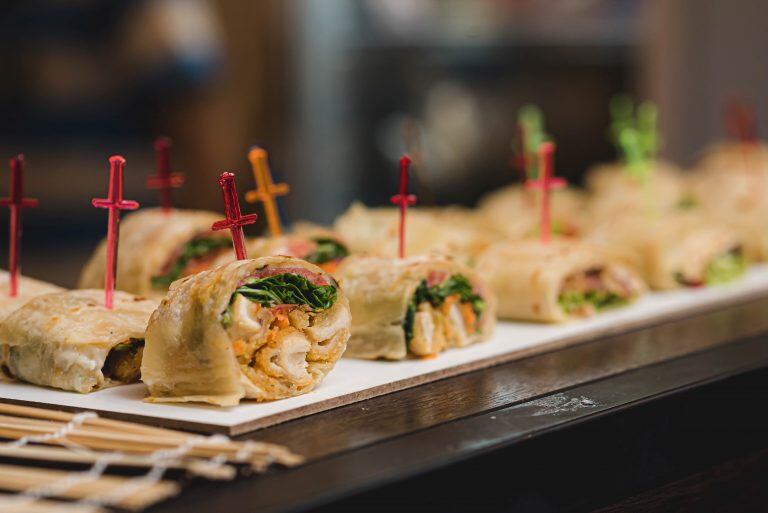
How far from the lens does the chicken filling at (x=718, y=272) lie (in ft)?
15.3

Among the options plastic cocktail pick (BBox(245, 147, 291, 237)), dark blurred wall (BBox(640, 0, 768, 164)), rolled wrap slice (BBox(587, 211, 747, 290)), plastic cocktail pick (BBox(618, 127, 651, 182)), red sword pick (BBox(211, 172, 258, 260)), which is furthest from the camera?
dark blurred wall (BBox(640, 0, 768, 164))

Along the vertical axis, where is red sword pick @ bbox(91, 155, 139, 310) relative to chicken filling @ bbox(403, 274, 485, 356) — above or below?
above

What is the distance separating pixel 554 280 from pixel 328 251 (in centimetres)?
85

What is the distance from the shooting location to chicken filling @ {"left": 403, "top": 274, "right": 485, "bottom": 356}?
330 centimetres

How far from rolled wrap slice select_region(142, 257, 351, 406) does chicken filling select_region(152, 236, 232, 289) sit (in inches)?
50.5

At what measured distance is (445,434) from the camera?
97.7 inches

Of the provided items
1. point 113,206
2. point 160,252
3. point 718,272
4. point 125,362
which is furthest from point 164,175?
point 718,272

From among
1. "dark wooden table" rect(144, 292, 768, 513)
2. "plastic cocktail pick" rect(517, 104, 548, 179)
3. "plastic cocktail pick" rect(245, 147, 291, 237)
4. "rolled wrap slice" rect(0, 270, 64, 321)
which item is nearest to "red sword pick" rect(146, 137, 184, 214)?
"plastic cocktail pick" rect(245, 147, 291, 237)

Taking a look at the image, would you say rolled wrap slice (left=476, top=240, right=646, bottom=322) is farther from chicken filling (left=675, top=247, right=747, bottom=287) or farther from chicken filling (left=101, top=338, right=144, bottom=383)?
chicken filling (left=101, top=338, right=144, bottom=383)

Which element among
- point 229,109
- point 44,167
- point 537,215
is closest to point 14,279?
point 537,215

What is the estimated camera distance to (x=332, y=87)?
897 cm

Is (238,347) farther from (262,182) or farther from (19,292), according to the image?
(19,292)

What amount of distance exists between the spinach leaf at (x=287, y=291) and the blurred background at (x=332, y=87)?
156 inches

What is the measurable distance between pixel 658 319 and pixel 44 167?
5.49m
